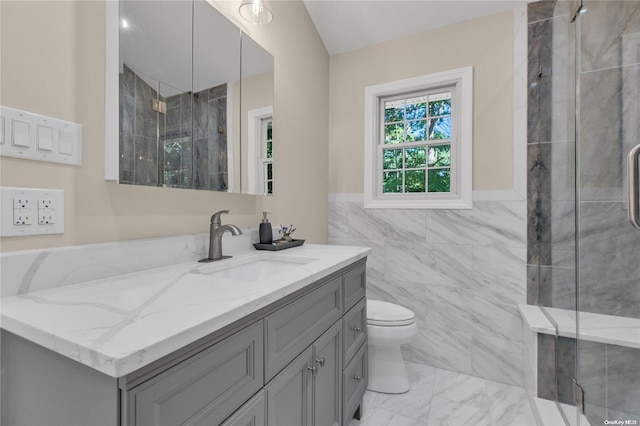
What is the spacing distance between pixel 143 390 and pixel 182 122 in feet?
3.51

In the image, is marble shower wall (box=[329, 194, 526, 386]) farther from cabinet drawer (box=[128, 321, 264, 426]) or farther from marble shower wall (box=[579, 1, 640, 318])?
cabinet drawer (box=[128, 321, 264, 426])

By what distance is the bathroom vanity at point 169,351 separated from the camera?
545mm

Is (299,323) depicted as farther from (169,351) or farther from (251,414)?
(169,351)

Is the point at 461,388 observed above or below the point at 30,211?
below

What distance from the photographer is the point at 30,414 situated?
69 centimetres

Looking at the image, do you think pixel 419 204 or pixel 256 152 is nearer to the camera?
pixel 256 152

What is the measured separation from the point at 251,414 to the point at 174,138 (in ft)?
3.47

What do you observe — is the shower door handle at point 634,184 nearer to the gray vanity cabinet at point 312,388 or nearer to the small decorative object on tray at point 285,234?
the gray vanity cabinet at point 312,388

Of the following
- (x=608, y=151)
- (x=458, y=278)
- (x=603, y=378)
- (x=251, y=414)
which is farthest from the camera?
(x=458, y=278)

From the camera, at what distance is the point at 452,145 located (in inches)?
92.0

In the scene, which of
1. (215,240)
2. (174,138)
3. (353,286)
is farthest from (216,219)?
(353,286)

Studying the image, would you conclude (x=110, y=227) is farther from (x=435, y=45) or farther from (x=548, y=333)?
(x=435, y=45)

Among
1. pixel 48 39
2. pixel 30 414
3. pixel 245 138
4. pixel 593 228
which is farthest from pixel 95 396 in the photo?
pixel 593 228

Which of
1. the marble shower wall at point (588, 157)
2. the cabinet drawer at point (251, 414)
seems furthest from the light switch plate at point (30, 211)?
the marble shower wall at point (588, 157)
